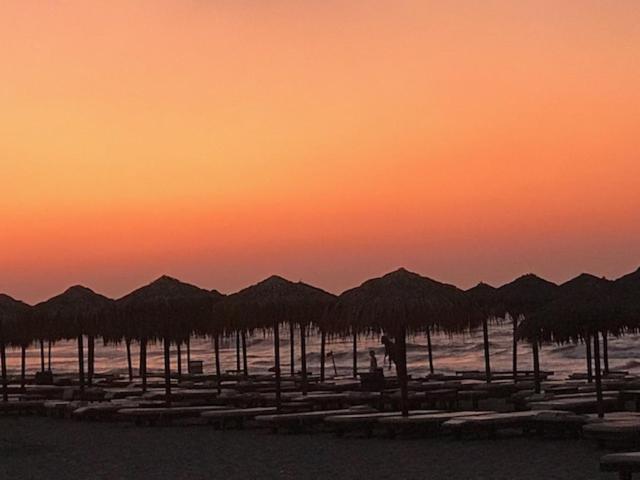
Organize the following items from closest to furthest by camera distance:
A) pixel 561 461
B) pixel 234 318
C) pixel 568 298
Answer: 1. pixel 561 461
2. pixel 568 298
3. pixel 234 318

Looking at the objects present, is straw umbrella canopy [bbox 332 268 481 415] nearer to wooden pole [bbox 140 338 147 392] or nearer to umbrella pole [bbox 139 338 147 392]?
wooden pole [bbox 140 338 147 392]

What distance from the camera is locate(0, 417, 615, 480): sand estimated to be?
11945mm

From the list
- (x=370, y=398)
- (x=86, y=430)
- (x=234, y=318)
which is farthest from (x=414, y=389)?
(x=86, y=430)

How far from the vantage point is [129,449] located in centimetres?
1573

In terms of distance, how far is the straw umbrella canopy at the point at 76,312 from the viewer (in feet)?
69.4

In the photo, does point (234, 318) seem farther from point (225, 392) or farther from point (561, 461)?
point (561, 461)

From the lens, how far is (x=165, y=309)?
19.4m

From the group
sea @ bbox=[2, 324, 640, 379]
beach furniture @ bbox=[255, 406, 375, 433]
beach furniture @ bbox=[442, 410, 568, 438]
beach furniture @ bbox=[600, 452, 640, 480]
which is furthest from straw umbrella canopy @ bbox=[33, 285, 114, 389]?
sea @ bbox=[2, 324, 640, 379]

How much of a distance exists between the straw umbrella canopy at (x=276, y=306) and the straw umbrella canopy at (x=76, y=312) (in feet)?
11.4

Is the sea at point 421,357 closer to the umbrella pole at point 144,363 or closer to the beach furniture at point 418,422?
the umbrella pole at point 144,363

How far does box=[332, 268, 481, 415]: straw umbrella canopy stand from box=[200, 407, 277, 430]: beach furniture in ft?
9.99

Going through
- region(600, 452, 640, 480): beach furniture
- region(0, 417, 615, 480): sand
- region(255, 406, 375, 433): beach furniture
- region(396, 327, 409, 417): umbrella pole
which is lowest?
region(0, 417, 615, 480): sand

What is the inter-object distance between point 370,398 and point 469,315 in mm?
4027

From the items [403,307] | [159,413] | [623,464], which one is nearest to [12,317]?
[159,413]
